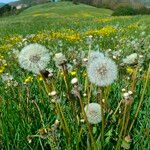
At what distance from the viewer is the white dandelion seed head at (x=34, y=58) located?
7.09ft

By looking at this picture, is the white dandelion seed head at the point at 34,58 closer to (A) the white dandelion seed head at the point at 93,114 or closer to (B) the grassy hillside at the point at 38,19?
(A) the white dandelion seed head at the point at 93,114

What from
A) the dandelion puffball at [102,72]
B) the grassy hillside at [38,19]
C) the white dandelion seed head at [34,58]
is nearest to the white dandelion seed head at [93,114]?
the dandelion puffball at [102,72]

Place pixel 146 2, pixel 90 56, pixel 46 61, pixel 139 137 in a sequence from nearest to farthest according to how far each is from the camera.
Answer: pixel 46 61 → pixel 90 56 → pixel 139 137 → pixel 146 2

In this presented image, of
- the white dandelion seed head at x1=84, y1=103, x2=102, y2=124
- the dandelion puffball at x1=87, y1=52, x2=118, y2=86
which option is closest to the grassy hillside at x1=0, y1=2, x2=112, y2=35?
the white dandelion seed head at x1=84, y1=103, x2=102, y2=124

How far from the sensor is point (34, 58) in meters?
2.22

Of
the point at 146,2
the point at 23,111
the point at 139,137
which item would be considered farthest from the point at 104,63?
the point at 146,2

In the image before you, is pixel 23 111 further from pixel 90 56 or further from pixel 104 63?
pixel 104 63

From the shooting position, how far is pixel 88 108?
242 centimetres

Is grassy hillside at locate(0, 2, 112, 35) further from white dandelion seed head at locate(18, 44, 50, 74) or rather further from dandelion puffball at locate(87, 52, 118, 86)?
dandelion puffball at locate(87, 52, 118, 86)

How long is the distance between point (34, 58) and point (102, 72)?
1.02 ft

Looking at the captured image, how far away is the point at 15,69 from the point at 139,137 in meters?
3.43

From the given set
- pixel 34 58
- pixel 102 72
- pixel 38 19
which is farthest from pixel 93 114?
pixel 38 19

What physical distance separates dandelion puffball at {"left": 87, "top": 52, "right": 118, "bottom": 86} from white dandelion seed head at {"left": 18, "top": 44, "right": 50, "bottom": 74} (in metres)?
0.20

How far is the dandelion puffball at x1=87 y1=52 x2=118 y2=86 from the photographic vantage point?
216 cm
